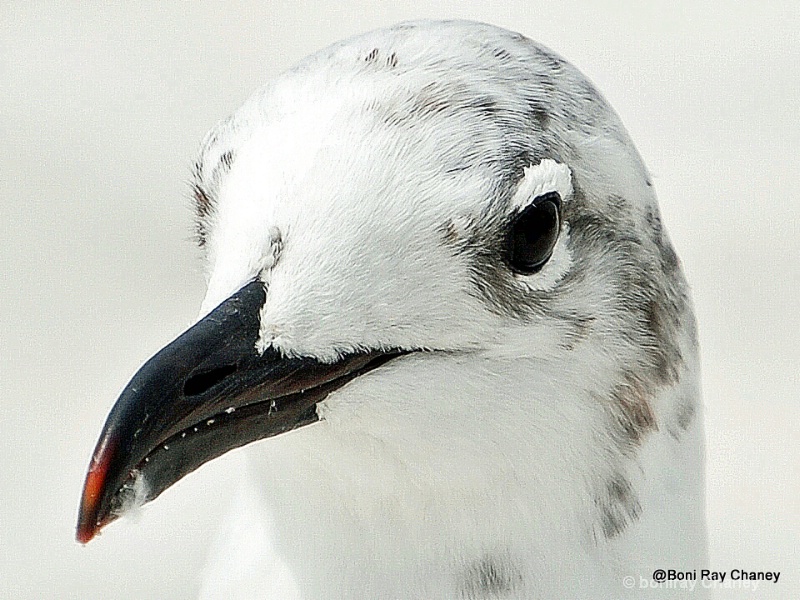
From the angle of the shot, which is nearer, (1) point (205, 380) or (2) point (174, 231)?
(1) point (205, 380)

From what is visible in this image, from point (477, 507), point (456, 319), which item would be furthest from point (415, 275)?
point (477, 507)

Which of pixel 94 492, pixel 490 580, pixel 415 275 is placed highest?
pixel 415 275

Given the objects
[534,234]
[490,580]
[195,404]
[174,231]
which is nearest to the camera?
[195,404]

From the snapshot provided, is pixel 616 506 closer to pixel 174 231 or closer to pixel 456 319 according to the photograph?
pixel 456 319

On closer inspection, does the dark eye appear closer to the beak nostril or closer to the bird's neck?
the bird's neck

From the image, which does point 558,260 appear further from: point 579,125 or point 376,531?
point 376,531

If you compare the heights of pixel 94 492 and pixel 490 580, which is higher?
pixel 94 492

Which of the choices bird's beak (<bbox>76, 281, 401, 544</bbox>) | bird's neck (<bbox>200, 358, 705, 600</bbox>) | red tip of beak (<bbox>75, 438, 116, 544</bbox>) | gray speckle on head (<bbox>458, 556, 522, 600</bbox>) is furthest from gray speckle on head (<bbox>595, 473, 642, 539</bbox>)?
red tip of beak (<bbox>75, 438, 116, 544</bbox>)
